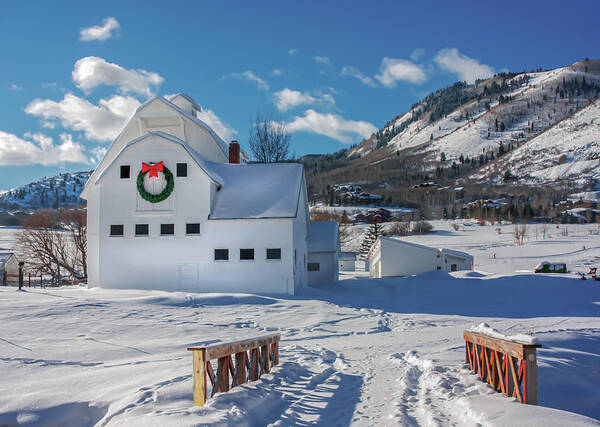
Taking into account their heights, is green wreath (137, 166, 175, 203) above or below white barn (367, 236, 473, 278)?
above

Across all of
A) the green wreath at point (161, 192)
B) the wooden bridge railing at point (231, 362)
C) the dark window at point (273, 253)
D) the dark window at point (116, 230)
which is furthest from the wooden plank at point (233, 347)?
the dark window at point (116, 230)

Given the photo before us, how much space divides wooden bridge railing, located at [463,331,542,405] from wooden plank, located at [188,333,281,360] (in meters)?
4.34

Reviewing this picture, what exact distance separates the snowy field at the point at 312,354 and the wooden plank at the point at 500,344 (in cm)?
78

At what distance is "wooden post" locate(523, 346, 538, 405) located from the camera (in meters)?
7.38

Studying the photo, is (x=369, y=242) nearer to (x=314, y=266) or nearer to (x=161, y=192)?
(x=314, y=266)

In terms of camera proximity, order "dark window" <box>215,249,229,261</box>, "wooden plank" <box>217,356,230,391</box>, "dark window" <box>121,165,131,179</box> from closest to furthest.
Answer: "wooden plank" <box>217,356,230,391</box>
"dark window" <box>215,249,229,261</box>
"dark window" <box>121,165,131,179</box>

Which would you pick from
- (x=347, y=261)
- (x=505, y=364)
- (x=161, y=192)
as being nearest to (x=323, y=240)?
(x=161, y=192)

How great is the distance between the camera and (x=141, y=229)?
26.3 metres

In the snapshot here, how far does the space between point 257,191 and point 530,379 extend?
21500 millimetres

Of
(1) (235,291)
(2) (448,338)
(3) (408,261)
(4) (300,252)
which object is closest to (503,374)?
(2) (448,338)

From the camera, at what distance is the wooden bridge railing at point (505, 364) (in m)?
7.41

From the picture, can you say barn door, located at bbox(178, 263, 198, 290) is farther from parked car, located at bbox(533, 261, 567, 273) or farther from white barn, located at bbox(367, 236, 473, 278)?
parked car, located at bbox(533, 261, 567, 273)

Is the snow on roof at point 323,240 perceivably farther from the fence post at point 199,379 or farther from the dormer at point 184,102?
the fence post at point 199,379

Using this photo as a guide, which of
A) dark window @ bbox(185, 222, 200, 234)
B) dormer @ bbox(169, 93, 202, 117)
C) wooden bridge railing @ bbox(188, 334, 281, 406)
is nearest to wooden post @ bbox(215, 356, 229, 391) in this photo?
wooden bridge railing @ bbox(188, 334, 281, 406)
